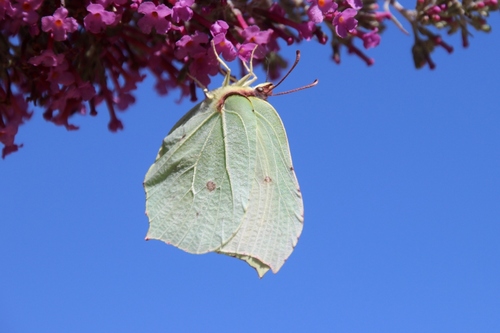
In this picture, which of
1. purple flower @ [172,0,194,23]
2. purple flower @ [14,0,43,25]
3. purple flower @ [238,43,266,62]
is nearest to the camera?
purple flower @ [14,0,43,25]

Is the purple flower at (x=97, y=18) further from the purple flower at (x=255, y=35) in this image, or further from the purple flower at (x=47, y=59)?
the purple flower at (x=255, y=35)

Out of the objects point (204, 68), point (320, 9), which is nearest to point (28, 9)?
point (204, 68)

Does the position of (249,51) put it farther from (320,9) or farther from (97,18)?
(97,18)

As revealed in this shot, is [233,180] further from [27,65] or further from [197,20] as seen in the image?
[27,65]

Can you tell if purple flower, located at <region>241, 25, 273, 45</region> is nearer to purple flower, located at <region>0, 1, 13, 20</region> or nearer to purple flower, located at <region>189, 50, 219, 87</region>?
purple flower, located at <region>189, 50, 219, 87</region>

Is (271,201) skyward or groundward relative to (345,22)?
groundward

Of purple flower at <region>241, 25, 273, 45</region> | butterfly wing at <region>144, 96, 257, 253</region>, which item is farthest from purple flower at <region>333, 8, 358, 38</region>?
butterfly wing at <region>144, 96, 257, 253</region>

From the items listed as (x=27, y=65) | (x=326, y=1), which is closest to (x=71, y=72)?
(x=27, y=65)
